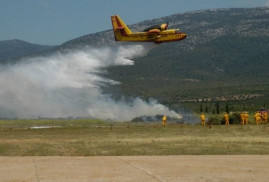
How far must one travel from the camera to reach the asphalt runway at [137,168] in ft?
67.1

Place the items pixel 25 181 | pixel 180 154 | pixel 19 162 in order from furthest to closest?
1. pixel 180 154
2. pixel 19 162
3. pixel 25 181

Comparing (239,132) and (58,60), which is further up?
(58,60)

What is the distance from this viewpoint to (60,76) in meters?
77.9

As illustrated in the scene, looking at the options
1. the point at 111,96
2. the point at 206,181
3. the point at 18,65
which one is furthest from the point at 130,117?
the point at 206,181

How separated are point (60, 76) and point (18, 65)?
22.8ft

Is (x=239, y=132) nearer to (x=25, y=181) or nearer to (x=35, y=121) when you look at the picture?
(x=25, y=181)

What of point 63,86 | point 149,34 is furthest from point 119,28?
point 63,86

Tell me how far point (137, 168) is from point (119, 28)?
45.9 m

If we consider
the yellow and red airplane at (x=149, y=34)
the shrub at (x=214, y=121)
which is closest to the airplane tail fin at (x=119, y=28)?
the yellow and red airplane at (x=149, y=34)

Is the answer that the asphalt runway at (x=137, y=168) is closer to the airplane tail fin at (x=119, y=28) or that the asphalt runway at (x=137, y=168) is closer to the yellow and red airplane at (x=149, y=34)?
the yellow and red airplane at (x=149, y=34)

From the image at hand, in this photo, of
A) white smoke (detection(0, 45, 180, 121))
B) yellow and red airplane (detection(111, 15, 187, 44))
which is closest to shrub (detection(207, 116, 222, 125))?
yellow and red airplane (detection(111, 15, 187, 44))

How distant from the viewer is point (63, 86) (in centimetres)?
7831

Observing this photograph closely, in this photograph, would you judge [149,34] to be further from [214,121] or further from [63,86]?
[63,86]

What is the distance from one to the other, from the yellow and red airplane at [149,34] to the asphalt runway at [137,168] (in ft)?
131
